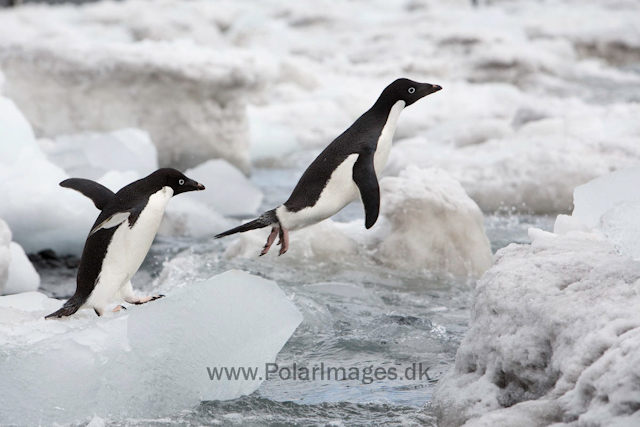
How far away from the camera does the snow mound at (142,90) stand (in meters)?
6.95

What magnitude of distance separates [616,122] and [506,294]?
19.4 ft

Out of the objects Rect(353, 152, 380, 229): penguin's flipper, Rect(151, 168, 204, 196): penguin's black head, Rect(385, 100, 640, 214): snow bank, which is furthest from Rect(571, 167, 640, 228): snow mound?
Rect(385, 100, 640, 214): snow bank

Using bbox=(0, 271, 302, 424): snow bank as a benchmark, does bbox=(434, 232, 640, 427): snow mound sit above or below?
above

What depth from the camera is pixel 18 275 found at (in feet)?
14.1

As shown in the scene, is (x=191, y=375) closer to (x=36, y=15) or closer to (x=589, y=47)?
(x=36, y=15)

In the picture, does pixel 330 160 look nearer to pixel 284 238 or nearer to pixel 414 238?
pixel 284 238

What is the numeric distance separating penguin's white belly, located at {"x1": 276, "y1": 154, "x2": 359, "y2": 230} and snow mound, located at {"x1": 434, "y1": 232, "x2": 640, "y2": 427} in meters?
0.57

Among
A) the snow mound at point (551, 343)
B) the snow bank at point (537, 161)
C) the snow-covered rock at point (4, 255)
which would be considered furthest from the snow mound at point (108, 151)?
the snow mound at point (551, 343)

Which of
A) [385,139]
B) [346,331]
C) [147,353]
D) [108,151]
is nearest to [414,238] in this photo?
[346,331]

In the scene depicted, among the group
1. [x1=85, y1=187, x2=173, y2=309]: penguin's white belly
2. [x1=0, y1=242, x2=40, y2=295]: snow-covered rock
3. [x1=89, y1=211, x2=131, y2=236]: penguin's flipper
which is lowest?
[x1=0, y1=242, x2=40, y2=295]: snow-covered rock

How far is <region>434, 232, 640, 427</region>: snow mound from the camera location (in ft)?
5.72

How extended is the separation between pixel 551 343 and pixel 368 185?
845 millimetres

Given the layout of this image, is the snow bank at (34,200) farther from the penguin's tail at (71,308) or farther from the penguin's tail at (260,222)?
the penguin's tail at (260,222)

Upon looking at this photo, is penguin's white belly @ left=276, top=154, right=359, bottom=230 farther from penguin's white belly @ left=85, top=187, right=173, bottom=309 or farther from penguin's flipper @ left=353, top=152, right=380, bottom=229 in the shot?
penguin's white belly @ left=85, top=187, right=173, bottom=309
